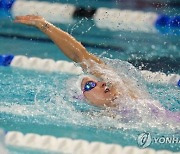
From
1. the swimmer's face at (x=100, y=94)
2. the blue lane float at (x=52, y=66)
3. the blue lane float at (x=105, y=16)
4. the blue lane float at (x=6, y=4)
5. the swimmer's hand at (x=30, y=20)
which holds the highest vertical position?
the blue lane float at (x=6, y=4)

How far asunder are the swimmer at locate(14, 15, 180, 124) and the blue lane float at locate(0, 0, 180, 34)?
2.19 feet

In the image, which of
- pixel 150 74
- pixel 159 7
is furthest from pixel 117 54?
pixel 159 7

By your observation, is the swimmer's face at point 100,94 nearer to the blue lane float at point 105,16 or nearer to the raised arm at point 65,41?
the raised arm at point 65,41

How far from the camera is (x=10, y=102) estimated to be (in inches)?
94.6

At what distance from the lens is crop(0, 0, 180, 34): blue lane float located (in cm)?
300

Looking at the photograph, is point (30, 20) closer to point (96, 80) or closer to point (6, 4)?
point (96, 80)

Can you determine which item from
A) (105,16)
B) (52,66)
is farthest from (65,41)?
(105,16)

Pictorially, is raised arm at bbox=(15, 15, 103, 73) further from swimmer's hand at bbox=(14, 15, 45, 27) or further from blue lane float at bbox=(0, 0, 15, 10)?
blue lane float at bbox=(0, 0, 15, 10)

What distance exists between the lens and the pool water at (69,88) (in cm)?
220

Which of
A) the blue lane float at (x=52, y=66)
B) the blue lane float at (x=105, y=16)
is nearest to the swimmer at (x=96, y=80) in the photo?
the blue lane float at (x=52, y=66)

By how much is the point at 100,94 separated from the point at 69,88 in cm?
35

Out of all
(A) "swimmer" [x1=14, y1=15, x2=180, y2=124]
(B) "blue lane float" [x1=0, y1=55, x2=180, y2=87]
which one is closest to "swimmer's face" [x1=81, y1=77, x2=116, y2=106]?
(A) "swimmer" [x1=14, y1=15, x2=180, y2=124]

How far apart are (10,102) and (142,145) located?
26.6 inches

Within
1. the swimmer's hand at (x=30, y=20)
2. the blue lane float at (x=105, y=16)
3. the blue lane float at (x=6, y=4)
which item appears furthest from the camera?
the blue lane float at (x=6, y=4)
